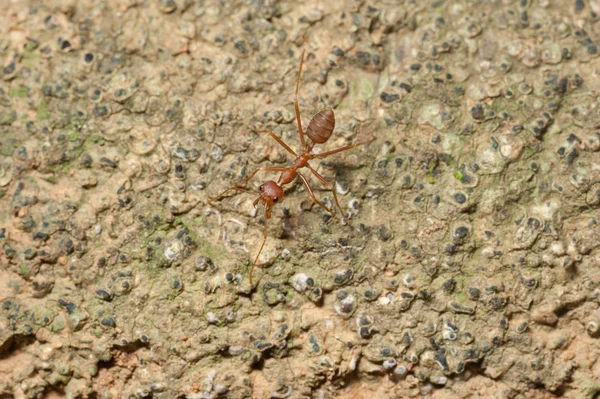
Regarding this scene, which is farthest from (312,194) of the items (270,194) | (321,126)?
(321,126)

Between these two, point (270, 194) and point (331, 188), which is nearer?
point (270, 194)

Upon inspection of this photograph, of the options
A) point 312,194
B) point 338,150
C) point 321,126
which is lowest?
point 312,194

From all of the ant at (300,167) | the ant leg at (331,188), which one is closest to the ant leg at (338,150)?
the ant at (300,167)

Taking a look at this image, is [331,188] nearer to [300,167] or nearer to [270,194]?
[300,167]

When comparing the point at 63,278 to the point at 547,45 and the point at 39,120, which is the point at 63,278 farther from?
the point at 547,45

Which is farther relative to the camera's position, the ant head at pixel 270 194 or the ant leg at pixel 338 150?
the ant leg at pixel 338 150

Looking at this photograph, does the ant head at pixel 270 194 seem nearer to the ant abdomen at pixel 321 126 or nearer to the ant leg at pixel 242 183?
the ant leg at pixel 242 183
